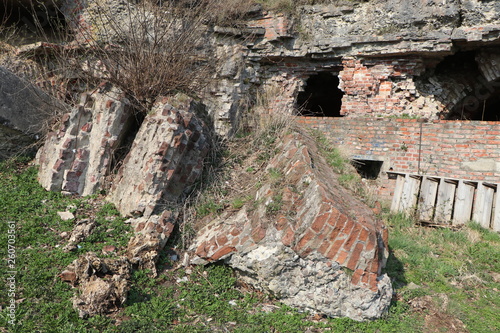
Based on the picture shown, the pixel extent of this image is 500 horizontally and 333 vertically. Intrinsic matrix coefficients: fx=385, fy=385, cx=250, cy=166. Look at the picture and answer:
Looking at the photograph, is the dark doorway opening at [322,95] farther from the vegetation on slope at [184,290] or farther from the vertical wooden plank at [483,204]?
the vegetation on slope at [184,290]

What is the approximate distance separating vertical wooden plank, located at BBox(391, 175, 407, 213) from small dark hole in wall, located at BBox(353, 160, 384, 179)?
48 cm

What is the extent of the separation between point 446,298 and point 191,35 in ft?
16.2

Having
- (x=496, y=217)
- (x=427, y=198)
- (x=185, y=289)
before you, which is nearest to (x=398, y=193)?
(x=427, y=198)

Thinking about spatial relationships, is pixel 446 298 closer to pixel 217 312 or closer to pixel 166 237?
pixel 217 312

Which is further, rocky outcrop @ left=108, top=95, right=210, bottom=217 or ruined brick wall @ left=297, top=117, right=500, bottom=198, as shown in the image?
ruined brick wall @ left=297, top=117, right=500, bottom=198

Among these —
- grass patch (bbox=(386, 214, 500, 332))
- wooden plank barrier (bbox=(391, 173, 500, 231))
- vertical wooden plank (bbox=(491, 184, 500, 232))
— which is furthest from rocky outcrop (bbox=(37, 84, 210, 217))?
vertical wooden plank (bbox=(491, 184, 500, 232))

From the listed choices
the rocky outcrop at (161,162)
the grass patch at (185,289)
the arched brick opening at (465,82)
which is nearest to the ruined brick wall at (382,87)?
the arched brick opening at (465,82)

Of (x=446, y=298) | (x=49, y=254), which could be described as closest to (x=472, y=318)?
(x=446, y=298)

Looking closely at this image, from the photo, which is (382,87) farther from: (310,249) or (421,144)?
(310,249)

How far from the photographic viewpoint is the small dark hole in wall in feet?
23.8

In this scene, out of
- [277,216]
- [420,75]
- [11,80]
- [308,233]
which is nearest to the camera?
[308,233]

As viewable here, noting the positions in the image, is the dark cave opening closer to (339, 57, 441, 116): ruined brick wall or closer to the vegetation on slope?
(339, 57, 441, 116): ruined brick wall

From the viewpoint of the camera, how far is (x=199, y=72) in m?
5.83

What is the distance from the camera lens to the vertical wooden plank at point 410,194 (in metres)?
6.42
